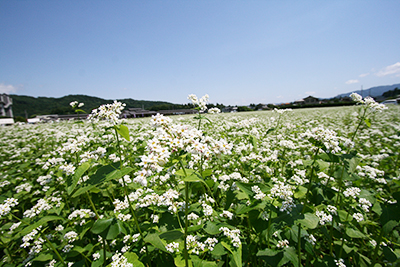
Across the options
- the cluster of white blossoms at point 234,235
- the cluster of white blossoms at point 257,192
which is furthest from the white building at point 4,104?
the cluster of white blossoms at point 257,192

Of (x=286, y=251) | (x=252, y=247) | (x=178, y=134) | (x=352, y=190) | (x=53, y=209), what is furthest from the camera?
(x=53, y=209)

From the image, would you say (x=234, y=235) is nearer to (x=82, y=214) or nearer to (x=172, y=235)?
(x=172, y=235)

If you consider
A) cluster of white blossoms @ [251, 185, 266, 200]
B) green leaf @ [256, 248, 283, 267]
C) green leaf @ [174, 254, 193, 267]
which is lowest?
green leaf @ [256, 248, 283, 267]

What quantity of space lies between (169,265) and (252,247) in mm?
1184

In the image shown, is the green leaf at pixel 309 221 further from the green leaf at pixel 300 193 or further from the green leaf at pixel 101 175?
the green leaf at pixel 101 175

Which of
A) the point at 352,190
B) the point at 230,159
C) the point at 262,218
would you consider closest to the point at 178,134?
the point at 262,218

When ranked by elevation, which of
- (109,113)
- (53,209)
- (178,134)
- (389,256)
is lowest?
(389,256)

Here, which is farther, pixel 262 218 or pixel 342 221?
pixel 342 221

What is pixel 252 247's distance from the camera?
2328 millimetres

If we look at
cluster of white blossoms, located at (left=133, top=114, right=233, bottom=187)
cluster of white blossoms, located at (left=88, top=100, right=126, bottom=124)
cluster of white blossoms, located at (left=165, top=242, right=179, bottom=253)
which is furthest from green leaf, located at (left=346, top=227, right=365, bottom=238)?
cluster of white blossoms, located at (left=88, top=100, right=126, bottom=124)

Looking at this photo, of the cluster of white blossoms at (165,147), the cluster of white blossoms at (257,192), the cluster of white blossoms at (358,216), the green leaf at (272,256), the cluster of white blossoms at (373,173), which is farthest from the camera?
the cluster of white blossoms at (373,173)

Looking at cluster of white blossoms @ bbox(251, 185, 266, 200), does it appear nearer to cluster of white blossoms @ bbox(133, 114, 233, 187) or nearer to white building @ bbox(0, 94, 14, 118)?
cluster of white blossoms @ bbox(133, 114, 233, 187)

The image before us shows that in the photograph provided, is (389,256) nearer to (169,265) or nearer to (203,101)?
(169,265)

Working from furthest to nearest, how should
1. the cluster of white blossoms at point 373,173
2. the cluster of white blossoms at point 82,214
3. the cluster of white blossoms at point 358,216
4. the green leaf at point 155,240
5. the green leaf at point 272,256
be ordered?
the cluster of white blossoms at point 373,173 < the cluster of white blossoms at point 82,214 < the cluster of white blossoms at point 358,216 < the green leaf at point 272,256 < the green leaf at point 155,240
